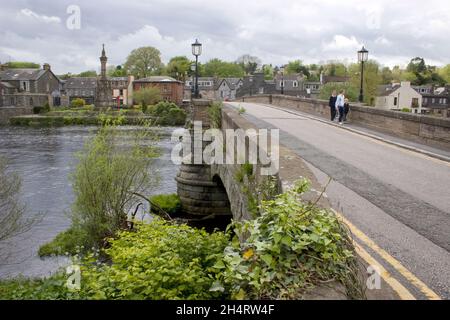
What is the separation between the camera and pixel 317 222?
4.81 meters

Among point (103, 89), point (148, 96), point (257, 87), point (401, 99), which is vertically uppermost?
point (257, 87)

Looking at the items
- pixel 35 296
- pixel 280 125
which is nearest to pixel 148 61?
pixel 280 125

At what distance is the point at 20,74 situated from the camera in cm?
10625

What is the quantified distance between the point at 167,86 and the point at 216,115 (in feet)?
285

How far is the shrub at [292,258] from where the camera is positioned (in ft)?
14.0

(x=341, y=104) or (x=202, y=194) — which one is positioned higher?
(x=341, y=104)

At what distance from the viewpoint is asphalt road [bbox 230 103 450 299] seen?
5598mm

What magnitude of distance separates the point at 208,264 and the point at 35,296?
569 centimetres

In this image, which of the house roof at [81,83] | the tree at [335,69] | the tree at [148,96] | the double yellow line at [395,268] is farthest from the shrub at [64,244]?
the tree at [335,69]

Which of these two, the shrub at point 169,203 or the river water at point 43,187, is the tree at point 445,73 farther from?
the shrub at point 169,203

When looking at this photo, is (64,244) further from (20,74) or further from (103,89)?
(20,74)

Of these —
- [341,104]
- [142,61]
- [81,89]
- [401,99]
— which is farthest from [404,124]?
[142,61]

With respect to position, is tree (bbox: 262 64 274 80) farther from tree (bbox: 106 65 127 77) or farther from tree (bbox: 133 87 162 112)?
tree (bbox: 133 87 162 112)
